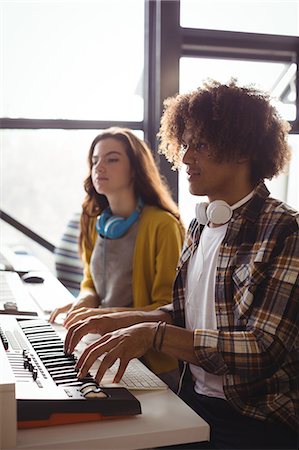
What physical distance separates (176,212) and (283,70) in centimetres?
148

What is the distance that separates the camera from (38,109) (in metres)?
3.20

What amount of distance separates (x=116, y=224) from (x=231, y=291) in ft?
3.05

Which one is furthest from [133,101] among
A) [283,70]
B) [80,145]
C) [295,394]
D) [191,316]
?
[295,394]

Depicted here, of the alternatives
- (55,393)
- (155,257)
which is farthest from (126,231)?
(55,393)

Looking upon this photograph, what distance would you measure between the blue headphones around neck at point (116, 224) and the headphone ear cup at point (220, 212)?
80 centimetres

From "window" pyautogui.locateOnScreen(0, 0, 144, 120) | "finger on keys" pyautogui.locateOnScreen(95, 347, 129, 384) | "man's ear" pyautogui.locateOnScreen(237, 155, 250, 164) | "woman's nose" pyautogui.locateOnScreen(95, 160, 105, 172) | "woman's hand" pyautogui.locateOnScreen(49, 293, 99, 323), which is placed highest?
"window" pyautogui.locateOnScreen(0, 0, 144, 120)

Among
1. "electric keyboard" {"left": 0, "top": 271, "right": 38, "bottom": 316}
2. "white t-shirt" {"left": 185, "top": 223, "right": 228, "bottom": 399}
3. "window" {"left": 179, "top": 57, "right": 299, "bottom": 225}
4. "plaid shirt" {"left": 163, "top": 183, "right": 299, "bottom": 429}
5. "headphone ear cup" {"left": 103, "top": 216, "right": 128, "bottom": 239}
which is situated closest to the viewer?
"plaid shirt" {"left": 163, "top": 183, "right": 299, "bottom": 429}

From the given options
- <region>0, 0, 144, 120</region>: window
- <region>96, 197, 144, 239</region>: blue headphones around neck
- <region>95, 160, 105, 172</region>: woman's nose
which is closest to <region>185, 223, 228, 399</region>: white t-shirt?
<region>96, 197, 144, 239</region>: blue headphones around neck

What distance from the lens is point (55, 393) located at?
1137 millimetres

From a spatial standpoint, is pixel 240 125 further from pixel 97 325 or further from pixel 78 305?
pixel 78 305

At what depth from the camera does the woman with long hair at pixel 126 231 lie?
2.23 metres

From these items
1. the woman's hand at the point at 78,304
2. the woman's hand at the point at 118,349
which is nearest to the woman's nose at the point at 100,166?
the woman's hand at the point at 78,304

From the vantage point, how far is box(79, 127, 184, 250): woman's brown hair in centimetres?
240

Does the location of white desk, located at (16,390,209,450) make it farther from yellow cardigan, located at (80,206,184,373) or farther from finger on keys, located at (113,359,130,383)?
yellow cardigan, located at (80,206,184,373)
